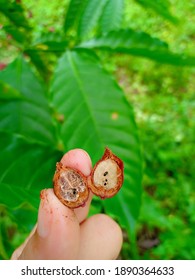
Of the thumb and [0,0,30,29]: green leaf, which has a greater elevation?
[0,0,30,29]: green leaf

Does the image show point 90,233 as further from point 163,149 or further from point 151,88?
point 151,88

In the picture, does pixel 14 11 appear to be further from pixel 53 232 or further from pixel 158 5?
pixel 53 232

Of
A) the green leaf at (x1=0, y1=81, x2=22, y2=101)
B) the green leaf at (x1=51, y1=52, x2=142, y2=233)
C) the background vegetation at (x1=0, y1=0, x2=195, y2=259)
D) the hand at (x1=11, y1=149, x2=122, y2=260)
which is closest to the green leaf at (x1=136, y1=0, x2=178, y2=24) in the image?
the background vegetation at (x1=0, y1=0, x2=195, y2=259)

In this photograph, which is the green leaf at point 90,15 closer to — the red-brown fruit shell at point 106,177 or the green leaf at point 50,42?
the green leaf at point 50,42

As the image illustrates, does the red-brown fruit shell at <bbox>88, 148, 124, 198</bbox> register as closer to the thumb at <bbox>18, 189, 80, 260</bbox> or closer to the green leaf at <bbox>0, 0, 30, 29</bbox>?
the thumb at <bbox>18, 189, 80, 260</bbox>

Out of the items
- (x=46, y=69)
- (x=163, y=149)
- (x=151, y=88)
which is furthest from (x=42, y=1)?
(x=46, y=69)

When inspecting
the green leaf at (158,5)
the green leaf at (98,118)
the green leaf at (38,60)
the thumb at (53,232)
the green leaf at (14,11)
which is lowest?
the green leaf at (98,118)

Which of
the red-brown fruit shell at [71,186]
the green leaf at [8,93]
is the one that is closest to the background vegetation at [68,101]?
the green leaf at [8,93]
